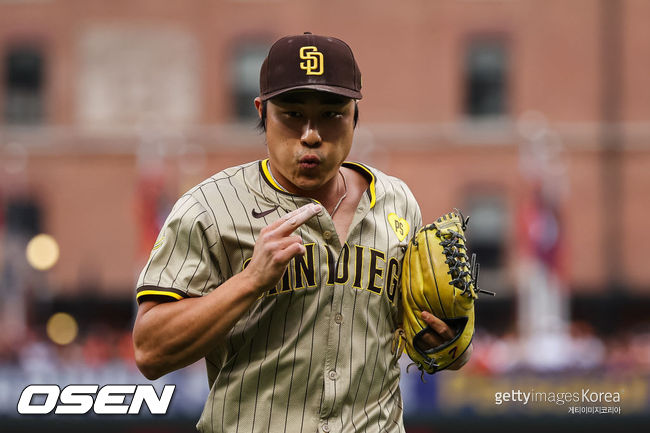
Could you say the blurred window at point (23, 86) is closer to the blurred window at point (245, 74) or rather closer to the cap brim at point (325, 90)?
the blurred window at point (245, 74)

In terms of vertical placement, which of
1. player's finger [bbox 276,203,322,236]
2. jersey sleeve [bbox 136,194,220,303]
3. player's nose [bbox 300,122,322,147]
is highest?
player's nose [bbox 300,122,322,147]

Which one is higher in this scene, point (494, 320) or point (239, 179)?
point (239, 179)

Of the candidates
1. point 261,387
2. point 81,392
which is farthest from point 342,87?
Answer: point 81,392

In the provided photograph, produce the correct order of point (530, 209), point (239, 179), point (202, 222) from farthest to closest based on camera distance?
point (530, 209)
point (239, 179)
point (202, 222)

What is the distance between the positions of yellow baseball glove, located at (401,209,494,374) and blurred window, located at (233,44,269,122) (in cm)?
2385

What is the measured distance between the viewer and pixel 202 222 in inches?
110

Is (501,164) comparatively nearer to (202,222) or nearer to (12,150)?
(12,150)

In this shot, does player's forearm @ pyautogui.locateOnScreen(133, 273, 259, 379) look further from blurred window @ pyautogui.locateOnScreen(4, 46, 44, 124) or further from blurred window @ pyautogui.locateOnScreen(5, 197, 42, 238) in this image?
blurred window @ pyautogui.locateOnScreen(4, 46, 44, 124)

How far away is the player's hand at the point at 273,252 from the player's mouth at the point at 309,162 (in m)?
0.21

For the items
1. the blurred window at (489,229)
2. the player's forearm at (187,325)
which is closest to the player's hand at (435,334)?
the player's forearm at (187,325)

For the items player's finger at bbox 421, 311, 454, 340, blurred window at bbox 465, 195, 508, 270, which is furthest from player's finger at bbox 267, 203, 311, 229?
blurred window at bbox 465, 195, 508, 270

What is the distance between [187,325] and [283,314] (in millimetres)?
307

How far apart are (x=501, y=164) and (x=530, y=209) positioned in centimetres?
597

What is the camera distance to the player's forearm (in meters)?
2.62
